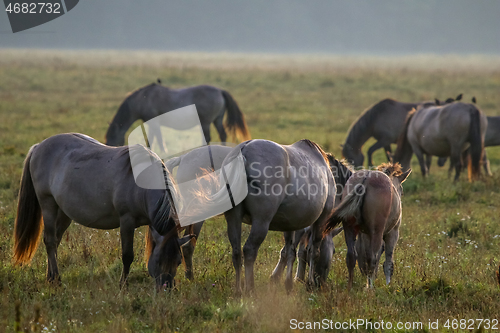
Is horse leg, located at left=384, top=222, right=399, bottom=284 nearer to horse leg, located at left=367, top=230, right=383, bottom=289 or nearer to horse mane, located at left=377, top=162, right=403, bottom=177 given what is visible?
horse leg, located at left=367, top=230, right=383, bottom=289

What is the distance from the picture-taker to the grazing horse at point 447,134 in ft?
36.6

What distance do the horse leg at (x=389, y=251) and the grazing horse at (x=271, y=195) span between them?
1.18 m

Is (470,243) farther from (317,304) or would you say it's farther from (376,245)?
(317,304)

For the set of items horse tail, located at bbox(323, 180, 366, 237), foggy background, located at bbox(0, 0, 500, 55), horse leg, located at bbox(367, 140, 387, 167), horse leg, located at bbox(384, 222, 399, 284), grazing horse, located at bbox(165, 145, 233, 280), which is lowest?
horse leg, located at bbox(367, 140, 387, 167)

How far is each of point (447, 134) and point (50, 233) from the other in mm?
9169

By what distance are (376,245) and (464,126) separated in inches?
281

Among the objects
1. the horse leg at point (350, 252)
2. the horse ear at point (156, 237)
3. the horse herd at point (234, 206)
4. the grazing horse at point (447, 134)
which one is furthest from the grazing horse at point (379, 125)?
the horse ear at point (156, 237)

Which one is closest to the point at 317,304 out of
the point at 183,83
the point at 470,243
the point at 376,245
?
the point at 376,245

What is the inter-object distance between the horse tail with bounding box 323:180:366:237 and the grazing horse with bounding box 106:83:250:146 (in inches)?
347

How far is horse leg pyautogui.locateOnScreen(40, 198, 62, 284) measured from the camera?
5289 millimetres

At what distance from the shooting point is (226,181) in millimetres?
4461

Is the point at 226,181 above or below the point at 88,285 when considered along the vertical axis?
above

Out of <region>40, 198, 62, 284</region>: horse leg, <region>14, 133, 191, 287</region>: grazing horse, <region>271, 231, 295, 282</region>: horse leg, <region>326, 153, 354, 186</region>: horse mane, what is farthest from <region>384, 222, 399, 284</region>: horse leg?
<region>40, 198, 62, 284</region>: horse leg

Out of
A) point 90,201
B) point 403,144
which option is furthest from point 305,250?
point 403,144
